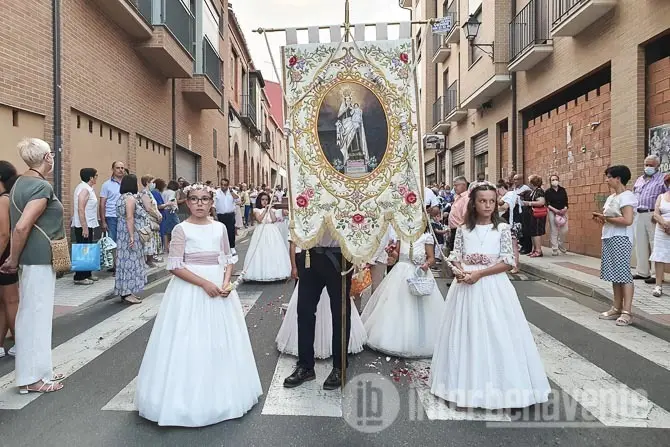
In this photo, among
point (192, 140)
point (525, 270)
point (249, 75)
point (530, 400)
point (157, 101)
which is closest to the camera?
point (530, 400)

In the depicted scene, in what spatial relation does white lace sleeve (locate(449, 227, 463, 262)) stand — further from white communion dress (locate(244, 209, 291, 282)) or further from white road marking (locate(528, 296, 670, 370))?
white communion dress (locate(244, 209, 291, 282))

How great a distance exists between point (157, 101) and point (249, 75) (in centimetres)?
1860

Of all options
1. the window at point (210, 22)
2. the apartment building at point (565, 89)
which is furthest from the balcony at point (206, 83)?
the apartment building at point (565, 89)

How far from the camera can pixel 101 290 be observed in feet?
26.9

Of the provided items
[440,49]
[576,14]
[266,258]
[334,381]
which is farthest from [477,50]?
[334,381]

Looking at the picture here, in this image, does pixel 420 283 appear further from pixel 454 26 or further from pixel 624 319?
pixel 454 26

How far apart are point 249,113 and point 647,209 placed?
25729 millimetres

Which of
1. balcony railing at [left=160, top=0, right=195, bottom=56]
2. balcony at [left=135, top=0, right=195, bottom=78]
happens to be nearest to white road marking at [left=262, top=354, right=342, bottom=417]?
balcony at [left=135, top=0, right=195, bottom=78]

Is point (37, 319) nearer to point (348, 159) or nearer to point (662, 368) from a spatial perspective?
point (348, 159)

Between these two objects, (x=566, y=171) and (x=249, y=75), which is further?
(x=249, y=75)

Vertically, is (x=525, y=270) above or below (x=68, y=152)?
below

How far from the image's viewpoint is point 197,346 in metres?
3.58

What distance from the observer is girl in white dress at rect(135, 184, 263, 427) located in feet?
11.6

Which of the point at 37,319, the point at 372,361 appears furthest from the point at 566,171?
the point at 37,319
